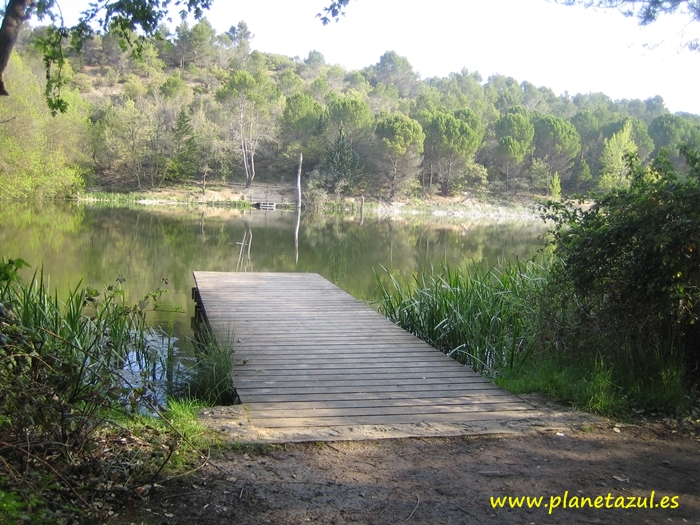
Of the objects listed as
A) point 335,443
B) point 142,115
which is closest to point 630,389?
point 335,443

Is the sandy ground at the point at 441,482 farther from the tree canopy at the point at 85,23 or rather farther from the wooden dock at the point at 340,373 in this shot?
the tree canopy at the point at 85,23

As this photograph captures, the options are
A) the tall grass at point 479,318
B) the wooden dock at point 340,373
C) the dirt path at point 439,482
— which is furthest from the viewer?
the tall grass at point 479,318

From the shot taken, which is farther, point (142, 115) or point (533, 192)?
point (533, 192)

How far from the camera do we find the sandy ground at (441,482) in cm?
263

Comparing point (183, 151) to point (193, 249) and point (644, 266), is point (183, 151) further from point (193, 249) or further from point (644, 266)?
point (644, 266)

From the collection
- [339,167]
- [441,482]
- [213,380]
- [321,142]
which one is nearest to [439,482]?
[441,482]

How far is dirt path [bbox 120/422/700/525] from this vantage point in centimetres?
263

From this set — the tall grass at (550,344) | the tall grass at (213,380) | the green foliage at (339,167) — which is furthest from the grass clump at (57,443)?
the green foliage at (339,167)

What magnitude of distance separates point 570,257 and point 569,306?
2.09 ft

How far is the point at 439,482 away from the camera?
9.73ft

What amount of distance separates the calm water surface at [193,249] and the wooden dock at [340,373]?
5.47ft

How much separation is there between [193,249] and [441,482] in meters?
15.4

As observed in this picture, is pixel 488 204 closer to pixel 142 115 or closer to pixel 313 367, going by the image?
pixel 142 115

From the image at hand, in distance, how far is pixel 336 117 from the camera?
162ft
